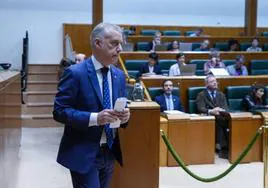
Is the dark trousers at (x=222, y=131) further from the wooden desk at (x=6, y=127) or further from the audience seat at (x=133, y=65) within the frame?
the wooden desk at (x=6, y=127)

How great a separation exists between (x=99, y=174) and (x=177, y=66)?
226 inches

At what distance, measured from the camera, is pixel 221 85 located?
6.91 m

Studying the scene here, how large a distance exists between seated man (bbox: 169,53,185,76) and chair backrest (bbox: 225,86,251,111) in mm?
1161

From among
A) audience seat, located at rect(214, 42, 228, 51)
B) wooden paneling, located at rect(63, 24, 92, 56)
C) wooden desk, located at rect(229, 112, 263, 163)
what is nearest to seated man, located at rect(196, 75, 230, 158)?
wooden desk, located at rect(229, 112, 263, 163)

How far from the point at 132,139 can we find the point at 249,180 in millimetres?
1913

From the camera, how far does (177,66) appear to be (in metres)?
7.91

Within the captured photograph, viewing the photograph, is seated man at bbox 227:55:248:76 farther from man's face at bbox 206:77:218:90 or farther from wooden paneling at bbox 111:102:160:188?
wooden paneling at bbox 111:102:160:188

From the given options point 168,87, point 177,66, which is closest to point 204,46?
point 177,66

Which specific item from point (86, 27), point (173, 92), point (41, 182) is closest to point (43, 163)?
point (41, 182)

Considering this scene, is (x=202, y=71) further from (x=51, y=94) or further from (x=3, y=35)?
(x=3, y=35)

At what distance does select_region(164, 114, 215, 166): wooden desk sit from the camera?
5520 mm

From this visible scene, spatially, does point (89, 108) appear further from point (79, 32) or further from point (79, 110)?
point (79, 32)

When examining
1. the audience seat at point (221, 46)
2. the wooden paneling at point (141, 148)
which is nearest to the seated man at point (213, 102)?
the wooden paneling at point (141, 148)

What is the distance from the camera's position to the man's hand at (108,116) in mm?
2037
